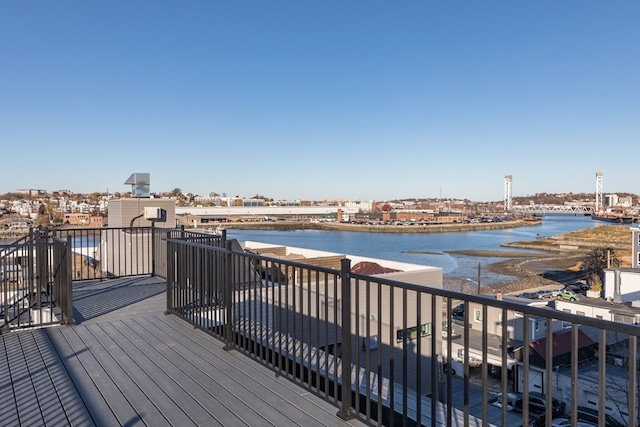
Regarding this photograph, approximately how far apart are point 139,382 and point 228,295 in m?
1.14

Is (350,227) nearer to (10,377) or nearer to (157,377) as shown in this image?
(157,377)

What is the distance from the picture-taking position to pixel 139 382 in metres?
3.46

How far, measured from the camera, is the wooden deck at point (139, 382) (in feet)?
9.39

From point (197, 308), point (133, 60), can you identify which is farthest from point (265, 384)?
point (133, 60)

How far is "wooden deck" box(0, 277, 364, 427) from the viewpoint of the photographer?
9.39 feet

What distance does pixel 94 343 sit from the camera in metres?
4.48

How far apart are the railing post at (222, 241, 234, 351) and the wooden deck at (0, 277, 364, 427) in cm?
14

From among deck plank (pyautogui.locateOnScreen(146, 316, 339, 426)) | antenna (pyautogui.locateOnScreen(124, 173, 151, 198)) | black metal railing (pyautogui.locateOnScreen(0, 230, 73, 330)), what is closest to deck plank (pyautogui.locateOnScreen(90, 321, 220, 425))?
deck plank (pyautogui.locateOnScreen(146, 316, 339, 426))

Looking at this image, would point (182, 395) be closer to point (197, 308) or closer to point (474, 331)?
point (197, 308)

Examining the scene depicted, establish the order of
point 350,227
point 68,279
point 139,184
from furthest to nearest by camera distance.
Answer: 1. point 350,227
2. point 139,184
3. point 68,279

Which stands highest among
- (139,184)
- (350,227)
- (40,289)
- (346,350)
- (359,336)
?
(139,184)

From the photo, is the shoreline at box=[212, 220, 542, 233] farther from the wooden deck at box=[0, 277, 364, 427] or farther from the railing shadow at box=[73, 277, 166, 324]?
the wooden deck at box=[0, 277, 364, 427]

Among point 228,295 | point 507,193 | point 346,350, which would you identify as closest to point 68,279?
point 228,295

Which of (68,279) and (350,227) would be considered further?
(350,227)
